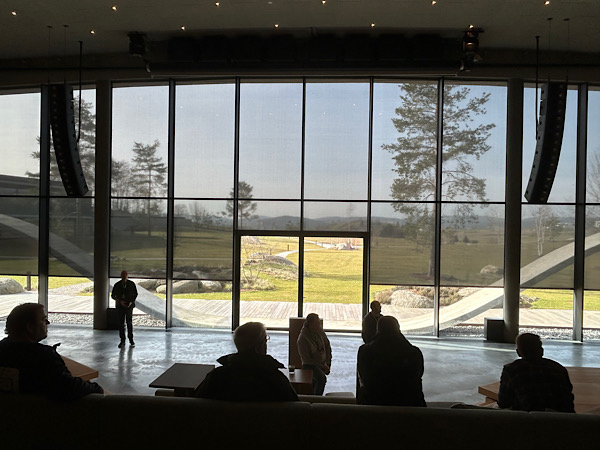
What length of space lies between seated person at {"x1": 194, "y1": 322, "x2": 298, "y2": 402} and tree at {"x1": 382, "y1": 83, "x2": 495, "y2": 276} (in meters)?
7.63

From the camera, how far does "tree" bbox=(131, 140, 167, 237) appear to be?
10.3m

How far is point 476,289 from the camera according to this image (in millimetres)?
9828

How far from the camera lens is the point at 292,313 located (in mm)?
10055

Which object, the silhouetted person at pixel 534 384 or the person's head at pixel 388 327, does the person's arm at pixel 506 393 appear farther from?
the person's head at pixel 388 327

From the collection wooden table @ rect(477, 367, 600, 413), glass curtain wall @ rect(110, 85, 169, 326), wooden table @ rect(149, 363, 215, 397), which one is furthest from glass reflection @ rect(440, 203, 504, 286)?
wooden table @ rect(149, 363, 215, 397)

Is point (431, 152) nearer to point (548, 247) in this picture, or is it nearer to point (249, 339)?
point (548, 247)

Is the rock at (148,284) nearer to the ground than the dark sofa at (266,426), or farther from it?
nearer to the ground

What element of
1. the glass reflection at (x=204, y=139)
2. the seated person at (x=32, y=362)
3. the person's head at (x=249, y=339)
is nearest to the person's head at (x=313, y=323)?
the person's head at (x=249, y=339)

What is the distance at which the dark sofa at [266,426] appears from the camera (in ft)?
7.95

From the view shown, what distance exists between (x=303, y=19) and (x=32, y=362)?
7.26m

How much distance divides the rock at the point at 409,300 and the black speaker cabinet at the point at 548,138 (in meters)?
3.03

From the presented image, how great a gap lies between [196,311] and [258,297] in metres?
1.46

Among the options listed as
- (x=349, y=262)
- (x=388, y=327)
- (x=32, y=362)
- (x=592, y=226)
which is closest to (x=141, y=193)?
(x=349, y=262)

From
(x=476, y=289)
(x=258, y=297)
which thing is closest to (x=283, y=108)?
(x=258, y=297)
